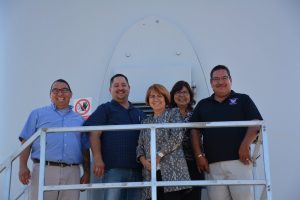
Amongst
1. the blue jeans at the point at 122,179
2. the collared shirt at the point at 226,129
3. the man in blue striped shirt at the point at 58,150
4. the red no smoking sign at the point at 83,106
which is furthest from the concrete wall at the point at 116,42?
the blue jeans at the point at 122,179

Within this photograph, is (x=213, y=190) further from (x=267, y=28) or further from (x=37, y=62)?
(x=37, y=62)

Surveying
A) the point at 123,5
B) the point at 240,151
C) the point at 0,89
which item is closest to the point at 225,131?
the point at 240,151

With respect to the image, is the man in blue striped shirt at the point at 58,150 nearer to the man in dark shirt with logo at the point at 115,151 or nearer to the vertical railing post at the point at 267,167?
the man in dark shirt with logo at the point at 115,151

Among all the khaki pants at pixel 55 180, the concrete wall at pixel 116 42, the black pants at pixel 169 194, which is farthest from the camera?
the concrete wall at pixel 116 42

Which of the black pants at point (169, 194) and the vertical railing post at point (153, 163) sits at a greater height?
the vertical railing post at point (153, 163)

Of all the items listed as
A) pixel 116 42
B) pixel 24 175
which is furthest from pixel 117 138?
pixel 116 42

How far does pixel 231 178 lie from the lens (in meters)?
3.34

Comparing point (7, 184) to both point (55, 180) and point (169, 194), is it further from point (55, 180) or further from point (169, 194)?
point (169, 194)

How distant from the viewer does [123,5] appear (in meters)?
4.72

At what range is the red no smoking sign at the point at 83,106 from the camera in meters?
4.42

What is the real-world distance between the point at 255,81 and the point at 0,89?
238cm

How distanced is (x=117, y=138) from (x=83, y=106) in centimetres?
98

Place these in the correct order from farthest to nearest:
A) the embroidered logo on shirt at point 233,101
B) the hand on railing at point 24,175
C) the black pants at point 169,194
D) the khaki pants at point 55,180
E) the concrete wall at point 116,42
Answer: the concrete wall at point 116,42 → the hand on railing at point 24,175 → the khaki pants at point 55,180 → the embroidered logo on shirt at point 233,101 → the black pants at point 169,194

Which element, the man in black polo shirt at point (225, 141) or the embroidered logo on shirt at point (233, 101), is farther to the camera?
the embroidered logo on shirt at point (233, 101)
